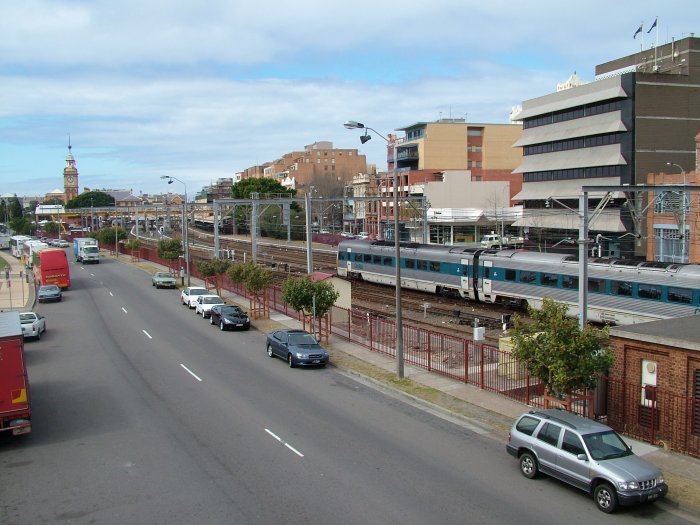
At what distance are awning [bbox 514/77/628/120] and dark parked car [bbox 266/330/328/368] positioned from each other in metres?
48.5

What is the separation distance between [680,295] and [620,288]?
9.23 ft

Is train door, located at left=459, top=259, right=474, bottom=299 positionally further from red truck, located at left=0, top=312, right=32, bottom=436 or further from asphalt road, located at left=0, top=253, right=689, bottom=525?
red truck, located at left=0, top=312, right=32, bottom=436

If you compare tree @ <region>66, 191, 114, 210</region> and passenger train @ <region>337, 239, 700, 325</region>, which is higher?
tree @ <region>66, 191, 114, 210</region>

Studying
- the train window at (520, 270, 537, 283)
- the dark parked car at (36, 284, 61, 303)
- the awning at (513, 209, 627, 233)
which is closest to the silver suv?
the train window at (520, 270, 537, 283)

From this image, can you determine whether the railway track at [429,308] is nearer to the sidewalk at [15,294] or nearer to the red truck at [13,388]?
the sidewalk at [15,294]

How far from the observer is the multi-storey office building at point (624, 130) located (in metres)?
60.9

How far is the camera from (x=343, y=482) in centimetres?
1292

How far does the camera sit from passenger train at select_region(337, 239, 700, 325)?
25.3 meters

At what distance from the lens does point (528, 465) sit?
43.7ft

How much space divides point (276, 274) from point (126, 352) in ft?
92.8

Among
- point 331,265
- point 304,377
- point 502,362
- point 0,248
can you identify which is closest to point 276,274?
point 331,265

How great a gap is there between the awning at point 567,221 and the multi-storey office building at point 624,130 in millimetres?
97

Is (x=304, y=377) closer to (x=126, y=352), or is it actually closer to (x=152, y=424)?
(x=152, y=424)

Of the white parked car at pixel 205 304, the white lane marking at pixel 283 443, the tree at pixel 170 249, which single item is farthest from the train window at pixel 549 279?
the tree at pixel 170 249
